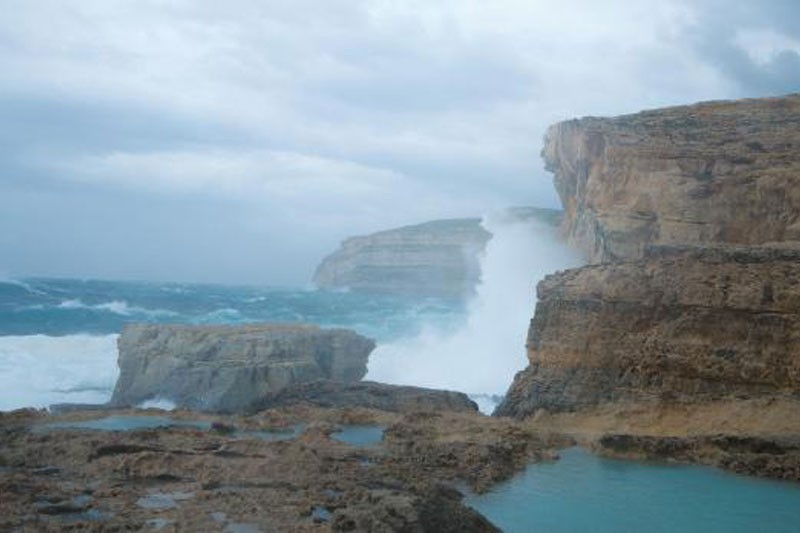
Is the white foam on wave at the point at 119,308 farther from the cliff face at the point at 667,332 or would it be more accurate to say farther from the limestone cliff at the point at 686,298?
the cliff face at the point at 667,332

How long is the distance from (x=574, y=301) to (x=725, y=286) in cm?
305

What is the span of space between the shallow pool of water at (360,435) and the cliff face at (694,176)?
8.18 meters

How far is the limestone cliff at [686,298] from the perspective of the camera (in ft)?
55.9

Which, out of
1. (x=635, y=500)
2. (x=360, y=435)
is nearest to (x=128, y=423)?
(x=360, y=435)

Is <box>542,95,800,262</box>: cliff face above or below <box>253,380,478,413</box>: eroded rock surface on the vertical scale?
above

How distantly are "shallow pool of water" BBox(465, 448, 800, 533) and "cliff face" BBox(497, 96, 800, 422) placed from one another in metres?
2.81

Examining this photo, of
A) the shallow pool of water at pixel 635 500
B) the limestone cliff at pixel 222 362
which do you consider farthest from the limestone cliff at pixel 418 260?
the shallow pool of water at pixel 635 500

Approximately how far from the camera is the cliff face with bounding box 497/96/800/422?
675 inches

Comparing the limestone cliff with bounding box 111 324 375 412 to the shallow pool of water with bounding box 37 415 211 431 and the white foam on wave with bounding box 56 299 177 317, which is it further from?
the white foam on wave with bounding box 56 299 177 317

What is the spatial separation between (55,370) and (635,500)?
83.2 ft

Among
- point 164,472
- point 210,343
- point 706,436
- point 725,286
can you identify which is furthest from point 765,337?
point 210,343

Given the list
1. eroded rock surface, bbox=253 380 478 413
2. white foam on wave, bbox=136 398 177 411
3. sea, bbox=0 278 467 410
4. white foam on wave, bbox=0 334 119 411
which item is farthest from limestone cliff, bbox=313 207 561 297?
eroded rock surface, bbox=253 380 478 413

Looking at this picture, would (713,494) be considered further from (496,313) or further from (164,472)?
(496,313)

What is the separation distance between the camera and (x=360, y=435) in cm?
1705
